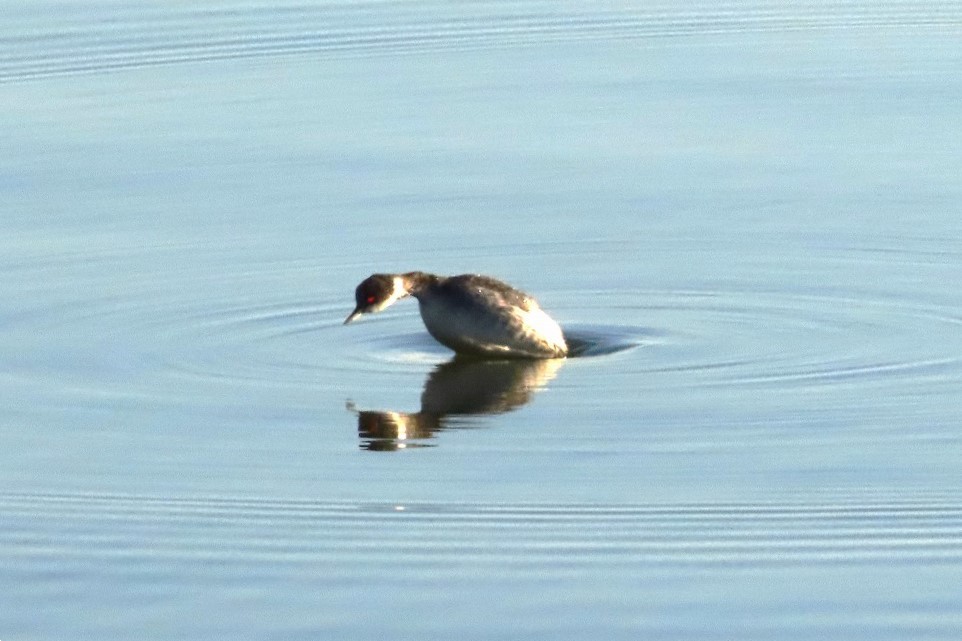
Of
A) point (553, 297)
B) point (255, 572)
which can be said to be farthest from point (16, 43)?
point (255, 572)

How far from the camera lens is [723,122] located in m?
19.3

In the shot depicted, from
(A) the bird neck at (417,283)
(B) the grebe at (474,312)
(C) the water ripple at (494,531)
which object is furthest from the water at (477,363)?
(A) the bird neck at (417,283)

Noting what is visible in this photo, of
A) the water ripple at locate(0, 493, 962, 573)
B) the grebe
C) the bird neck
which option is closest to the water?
the water ripple at locate(0, 493, 962, 573)

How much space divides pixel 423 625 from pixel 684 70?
1245 cm

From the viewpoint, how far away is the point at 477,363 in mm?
14586

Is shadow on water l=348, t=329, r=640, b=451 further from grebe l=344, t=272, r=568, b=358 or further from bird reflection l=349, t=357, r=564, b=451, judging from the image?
grebe l=344, t=272, r=568, b=358

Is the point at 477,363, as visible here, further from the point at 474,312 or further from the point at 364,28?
the point at 364,28

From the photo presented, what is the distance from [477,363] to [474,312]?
39 cm

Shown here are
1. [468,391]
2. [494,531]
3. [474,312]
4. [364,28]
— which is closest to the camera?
[494,531]

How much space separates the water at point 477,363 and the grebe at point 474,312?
17 centimetres

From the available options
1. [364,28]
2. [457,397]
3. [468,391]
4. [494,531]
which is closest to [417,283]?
[468,391]

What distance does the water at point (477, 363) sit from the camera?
10047 mm

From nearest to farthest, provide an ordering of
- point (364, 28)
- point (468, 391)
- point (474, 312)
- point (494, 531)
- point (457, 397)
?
point (494, 531) < point (457, 397) < point (468, 391) < point (474, 312) < point (364, 28)

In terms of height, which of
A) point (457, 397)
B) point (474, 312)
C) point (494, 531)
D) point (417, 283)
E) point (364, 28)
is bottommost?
point (494, 531)
